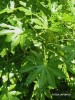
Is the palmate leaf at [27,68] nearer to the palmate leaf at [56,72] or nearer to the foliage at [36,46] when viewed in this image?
the foliage at [36,46]

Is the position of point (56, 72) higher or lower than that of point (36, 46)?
lower

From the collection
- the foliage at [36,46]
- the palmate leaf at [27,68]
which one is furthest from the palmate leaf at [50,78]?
the palmate leaf at [27,68]

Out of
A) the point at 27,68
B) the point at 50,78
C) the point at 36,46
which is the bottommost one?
the point at 50,78

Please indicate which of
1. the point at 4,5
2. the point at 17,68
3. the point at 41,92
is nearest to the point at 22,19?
the point at 4,5

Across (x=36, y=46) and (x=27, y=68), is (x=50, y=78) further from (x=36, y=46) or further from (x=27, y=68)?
(x=36, y=46)

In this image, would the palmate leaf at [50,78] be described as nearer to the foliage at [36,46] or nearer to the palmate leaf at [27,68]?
the foliage at [36,46]

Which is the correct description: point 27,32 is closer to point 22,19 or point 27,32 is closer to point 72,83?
point 22,19

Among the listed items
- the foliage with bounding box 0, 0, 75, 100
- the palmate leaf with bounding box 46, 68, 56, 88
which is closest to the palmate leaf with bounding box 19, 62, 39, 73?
the foliage with bounding box 0, 0, 75, 100

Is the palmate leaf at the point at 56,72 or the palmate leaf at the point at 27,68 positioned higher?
the palmate leaf at the point at 27,68

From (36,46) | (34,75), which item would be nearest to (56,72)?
(34,75)
